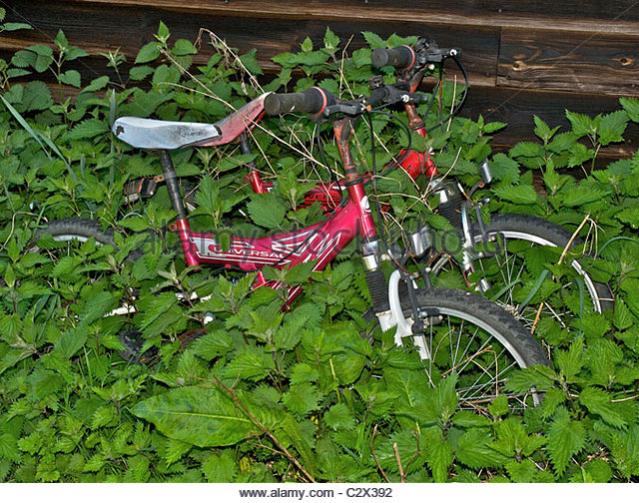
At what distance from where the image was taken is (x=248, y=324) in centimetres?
336

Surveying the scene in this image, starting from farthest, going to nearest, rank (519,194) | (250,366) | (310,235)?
(519,194) → (310,235) → (250,366)

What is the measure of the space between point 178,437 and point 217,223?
1074mm

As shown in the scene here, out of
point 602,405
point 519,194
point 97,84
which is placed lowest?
point 602,405

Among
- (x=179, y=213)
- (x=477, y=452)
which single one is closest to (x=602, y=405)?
(x=477, y=452)

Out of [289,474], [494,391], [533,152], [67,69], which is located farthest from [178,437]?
[67,69]

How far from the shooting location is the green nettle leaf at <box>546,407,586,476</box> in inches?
121

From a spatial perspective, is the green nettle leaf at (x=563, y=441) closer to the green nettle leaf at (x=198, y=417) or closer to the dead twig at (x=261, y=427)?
the dead twig at (x=261, y=427)

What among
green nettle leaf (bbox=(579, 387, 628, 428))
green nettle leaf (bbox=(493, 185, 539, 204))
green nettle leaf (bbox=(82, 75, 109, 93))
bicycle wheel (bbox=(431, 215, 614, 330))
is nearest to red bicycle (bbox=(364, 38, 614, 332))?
bicycle wheel (bbox=(431, 215, 614, 330))

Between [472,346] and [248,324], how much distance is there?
1.02 m

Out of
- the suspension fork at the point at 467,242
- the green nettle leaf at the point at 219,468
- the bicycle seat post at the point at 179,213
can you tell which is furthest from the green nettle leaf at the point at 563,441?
the bicycle seat post at the point at 179,213

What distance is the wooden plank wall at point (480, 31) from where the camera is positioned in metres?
4.51

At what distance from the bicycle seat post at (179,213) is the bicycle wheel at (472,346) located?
36.6 inches

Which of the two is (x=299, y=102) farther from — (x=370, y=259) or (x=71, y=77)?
(x=71, y=77)

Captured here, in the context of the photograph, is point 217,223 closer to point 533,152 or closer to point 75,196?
point 75,196
